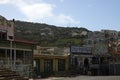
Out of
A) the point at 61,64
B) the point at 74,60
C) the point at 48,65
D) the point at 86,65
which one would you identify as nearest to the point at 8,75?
the point at 48,65

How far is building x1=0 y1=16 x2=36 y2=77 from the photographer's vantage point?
3438cm

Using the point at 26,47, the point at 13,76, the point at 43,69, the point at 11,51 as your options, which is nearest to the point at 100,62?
the point at 43,69

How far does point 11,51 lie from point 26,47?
16.2 feet

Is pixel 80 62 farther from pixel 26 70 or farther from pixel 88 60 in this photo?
pixel 26 70

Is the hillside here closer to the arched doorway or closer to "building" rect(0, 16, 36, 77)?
the arched doorway

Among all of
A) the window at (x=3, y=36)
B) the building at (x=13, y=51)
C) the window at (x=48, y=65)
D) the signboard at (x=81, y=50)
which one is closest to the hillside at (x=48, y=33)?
the signboard at (x=81, y=50)

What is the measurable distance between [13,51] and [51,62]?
17.9m

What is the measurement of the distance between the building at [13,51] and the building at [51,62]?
10.8m

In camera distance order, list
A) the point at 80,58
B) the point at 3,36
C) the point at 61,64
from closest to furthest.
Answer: the point at 3,36
the point at 61,64
the point at 80,58

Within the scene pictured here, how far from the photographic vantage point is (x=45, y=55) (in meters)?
55.5

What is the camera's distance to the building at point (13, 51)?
34.4 m

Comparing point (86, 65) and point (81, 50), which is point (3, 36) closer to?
point (81, 50)

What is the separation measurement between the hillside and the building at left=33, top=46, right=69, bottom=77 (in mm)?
29416

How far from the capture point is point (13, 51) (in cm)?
4034
